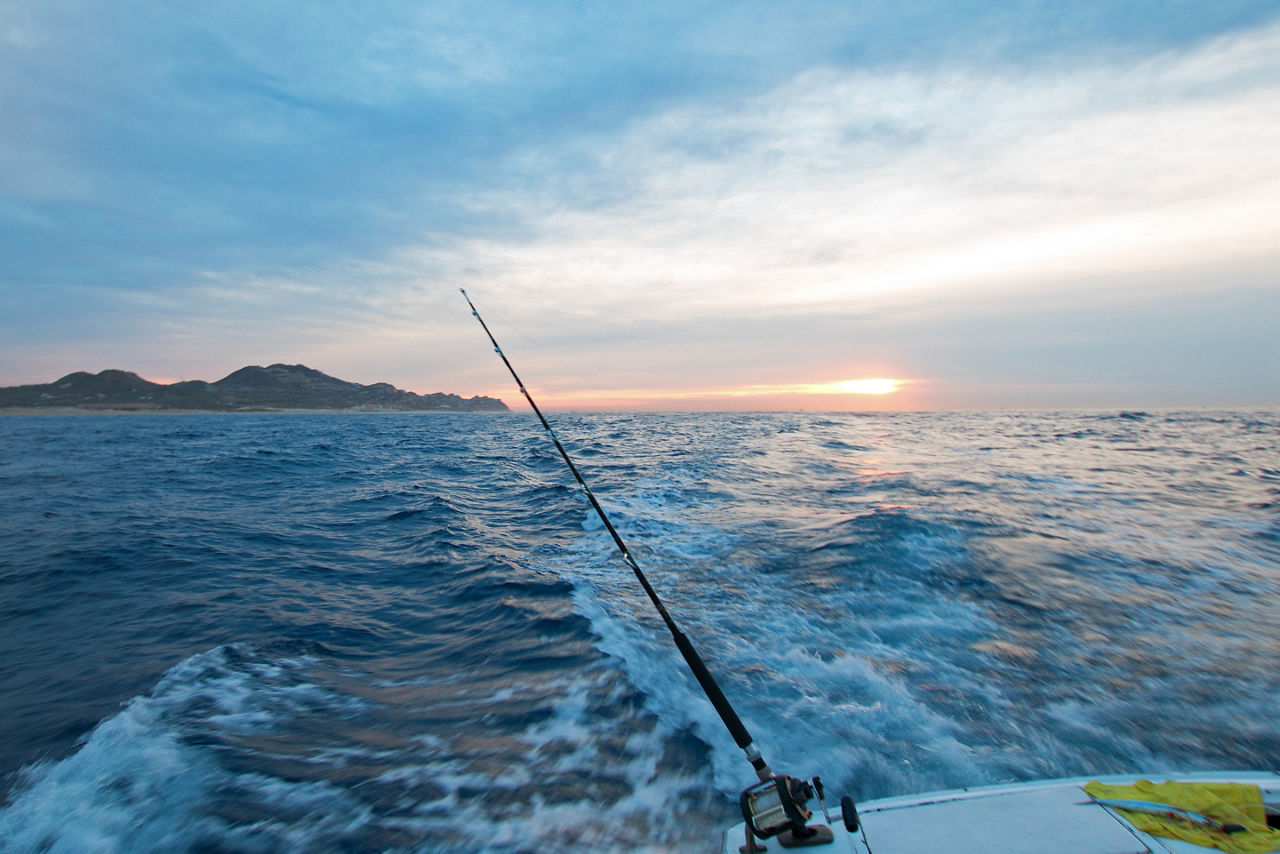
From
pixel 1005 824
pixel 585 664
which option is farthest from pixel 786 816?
pixel 585 664

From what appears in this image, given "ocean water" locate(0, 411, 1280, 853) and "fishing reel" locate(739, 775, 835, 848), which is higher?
"fishing reel" locate(739, 775, 835, 848)

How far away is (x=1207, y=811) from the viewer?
2416 millimetres

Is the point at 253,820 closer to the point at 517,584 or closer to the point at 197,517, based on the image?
the point at 517,584

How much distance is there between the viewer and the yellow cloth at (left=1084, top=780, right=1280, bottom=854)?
2.22 meters

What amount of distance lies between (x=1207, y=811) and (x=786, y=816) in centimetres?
199

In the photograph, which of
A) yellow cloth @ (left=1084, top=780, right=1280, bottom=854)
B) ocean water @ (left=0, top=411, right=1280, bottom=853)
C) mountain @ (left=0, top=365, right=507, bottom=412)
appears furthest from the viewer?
mountain @ (left=0, top=365, right=507, bottom=412)

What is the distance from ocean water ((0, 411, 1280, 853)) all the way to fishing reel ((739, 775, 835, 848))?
35.0 inches

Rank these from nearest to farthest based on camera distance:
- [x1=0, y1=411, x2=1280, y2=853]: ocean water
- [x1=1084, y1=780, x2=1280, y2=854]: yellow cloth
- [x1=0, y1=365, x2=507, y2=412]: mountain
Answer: [x1=1084, y1=780, x2=1280, y2=854]: yellow cloth < [x1=0, y1=411, x2=1280, y2=853]: ocean water < [x1=0, y1=365, x2=507, y2=412]: mountain

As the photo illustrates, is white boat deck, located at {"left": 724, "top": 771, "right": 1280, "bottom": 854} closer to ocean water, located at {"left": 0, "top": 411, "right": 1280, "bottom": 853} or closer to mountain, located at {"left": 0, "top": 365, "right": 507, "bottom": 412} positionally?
ocean water, located at {"left": 0, "top": 411, "right": 1280, "bottom": 853}

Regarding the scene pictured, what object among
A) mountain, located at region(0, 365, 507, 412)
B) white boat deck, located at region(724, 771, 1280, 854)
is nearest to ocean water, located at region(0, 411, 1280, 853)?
white boat deck, located at region(724, 771, 1280, 854)

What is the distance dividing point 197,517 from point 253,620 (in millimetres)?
7701

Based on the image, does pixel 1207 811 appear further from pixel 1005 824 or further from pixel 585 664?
pixel 585 664

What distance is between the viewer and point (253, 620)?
607cm

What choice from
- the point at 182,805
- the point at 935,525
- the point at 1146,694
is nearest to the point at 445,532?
the point at 182,805
